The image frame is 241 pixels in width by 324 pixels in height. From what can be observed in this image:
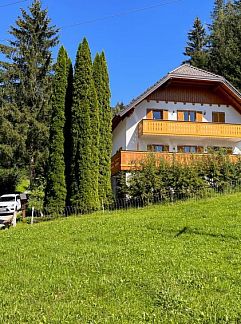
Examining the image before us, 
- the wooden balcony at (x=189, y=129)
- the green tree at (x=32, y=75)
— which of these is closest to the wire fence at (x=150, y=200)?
the wooden balcony at (x=189, y=129)

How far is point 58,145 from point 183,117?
955cm

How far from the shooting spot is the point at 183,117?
27.5 m

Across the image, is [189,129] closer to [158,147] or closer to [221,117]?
[158,147]

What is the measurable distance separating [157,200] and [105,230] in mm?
7447

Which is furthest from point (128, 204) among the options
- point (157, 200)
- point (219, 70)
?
point (219, 70)

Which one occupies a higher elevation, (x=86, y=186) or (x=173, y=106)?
(x=173, y=106)

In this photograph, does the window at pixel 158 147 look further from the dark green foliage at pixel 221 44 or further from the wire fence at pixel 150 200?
Result: the dark green foliage at pixel 221 44

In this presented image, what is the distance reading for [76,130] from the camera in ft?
68.9

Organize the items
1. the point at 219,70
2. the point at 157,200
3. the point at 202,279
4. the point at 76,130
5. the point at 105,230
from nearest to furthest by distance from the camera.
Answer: the point at 202,279 < the point at 105,230 < the point at 157,200 < the point at 76,130 < the point at 219,70

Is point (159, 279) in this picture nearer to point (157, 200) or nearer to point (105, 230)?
point (105, 230)

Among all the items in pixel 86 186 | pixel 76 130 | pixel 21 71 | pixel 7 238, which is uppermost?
pixel 21 71

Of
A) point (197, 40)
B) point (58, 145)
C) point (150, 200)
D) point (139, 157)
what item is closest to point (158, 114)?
point (139, 157)

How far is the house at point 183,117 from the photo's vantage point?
84.3 feet

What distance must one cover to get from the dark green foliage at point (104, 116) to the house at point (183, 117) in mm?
2087
